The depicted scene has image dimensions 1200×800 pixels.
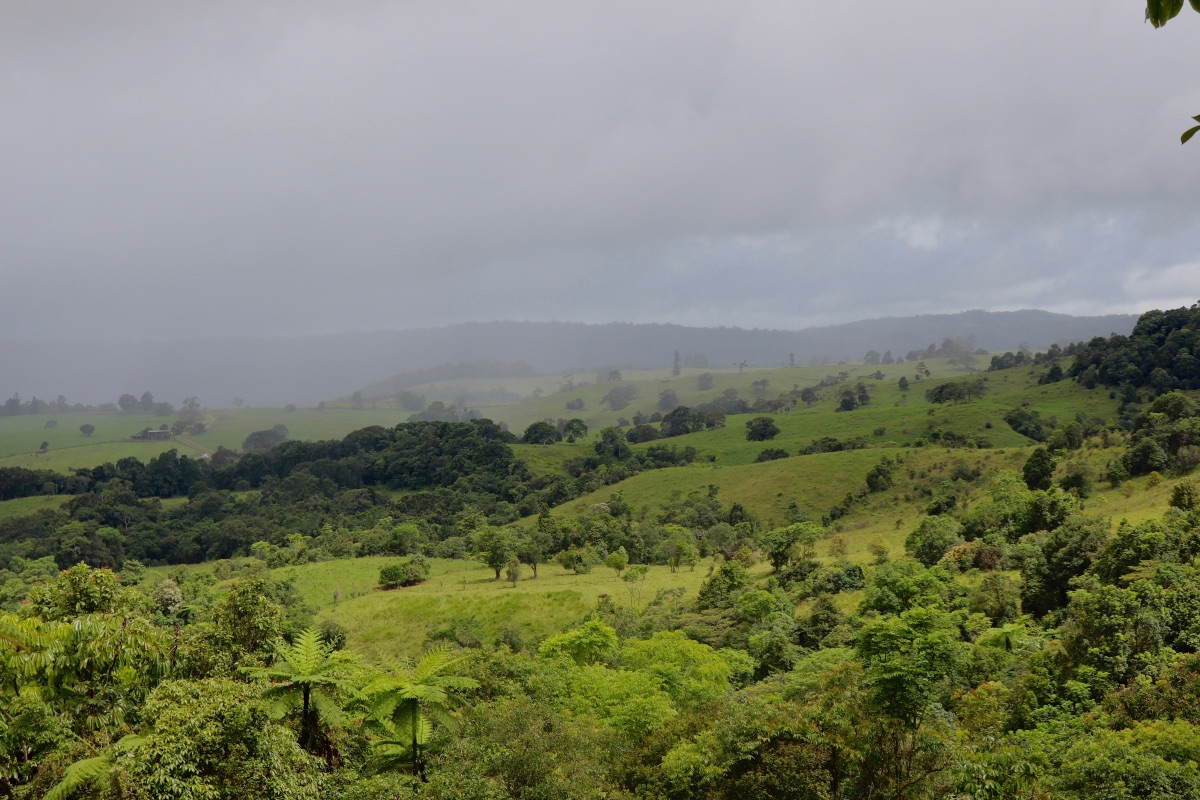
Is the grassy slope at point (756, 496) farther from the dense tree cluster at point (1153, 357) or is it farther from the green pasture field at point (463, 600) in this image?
the dense tree cluster at point (1153, 357)

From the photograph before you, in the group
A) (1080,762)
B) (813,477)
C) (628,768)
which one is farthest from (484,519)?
(1080,762)

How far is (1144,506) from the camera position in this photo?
38562mm

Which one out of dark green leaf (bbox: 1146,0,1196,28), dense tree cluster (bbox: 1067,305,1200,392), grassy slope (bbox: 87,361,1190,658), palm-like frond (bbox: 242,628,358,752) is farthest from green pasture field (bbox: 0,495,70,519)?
dense tree cluster (bbox: 1067,305,1200,392)

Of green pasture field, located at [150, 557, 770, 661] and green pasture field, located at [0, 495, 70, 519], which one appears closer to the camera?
green pasture field, located at [150, 557, 770, 661]

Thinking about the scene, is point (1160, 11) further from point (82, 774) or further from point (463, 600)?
point (463, 600)

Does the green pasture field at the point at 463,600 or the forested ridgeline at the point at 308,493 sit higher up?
the green pasture field at the point at 463,600

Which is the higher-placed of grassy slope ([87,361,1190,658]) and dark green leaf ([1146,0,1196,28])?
dark green leaf ([1146,0,1196,28])

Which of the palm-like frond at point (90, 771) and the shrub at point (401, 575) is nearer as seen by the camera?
the palm-like frond at point (90, 771)

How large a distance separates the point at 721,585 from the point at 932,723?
23.7m

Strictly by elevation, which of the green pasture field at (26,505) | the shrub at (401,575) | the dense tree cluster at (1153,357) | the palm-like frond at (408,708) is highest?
the dense tree cluster at (1153,357)

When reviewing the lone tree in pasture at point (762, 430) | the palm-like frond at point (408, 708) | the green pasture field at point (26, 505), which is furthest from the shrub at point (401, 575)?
the green pasture field at point (26, 505)

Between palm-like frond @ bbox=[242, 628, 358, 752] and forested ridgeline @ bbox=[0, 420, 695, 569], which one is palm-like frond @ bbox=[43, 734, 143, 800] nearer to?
palm-like frond @ bbox=[242, 628, 358, 752]

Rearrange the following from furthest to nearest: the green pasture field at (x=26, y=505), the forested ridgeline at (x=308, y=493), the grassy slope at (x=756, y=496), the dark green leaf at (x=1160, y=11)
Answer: the green pasture field at (x=26, y=505) → the forested ridgeline at (x=308, y=493) → the grassy slope at (x=756, y=496) → the dark green leaf at (x=1160, y=11)

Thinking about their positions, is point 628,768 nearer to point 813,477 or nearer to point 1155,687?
point 1155,687
